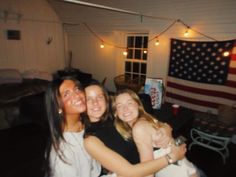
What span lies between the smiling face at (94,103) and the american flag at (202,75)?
10.9ft

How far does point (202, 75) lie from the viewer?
425cm

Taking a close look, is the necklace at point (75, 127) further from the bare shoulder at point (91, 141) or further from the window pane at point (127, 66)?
the window pane at point (127, 66)

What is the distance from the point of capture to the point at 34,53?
6453mm

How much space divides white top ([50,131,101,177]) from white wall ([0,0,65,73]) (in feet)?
18.0

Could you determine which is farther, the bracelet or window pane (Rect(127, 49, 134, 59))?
window pane (Rect(127, 49, 134, 59))

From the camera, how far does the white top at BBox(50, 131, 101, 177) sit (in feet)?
4.13

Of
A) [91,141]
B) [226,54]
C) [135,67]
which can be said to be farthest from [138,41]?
[91,141]

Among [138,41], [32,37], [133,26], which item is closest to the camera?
[133,26]

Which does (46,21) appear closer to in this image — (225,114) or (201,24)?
(201,24)

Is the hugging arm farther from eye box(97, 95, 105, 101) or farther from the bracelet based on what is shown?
eye box(97, 95, 105, 101)

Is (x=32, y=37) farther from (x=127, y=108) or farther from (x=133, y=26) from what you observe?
(x=127, y=108)

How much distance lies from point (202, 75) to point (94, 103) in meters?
3.44

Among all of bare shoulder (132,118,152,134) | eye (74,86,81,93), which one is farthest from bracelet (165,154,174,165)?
eye (74,86,81,93)

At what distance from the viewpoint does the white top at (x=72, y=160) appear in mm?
1258
